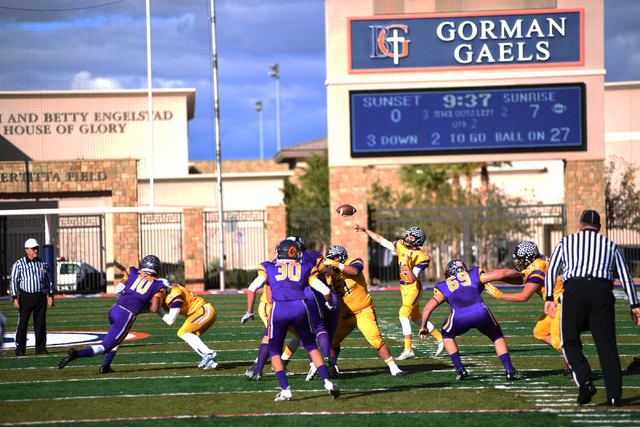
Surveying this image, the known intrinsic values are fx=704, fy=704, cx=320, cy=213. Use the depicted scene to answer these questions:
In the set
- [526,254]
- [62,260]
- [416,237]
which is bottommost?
[62,260]

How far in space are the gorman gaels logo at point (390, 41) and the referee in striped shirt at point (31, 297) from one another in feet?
49.5

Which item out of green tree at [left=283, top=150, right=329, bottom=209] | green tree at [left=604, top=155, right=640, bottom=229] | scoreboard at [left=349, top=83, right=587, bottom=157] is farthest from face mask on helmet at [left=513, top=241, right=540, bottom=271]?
green tree at [left=283, top=150, right=329, bottom=209]

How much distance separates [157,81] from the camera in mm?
25062

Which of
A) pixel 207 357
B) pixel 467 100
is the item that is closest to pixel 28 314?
pixel 207 357

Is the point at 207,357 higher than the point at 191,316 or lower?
lower

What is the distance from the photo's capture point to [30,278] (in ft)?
36.4

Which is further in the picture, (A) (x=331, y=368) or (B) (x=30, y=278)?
(B) (x=30, y=278)

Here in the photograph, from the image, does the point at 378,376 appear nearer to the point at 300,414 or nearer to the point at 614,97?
the point at 300,414

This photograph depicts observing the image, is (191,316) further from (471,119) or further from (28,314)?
(471,119)

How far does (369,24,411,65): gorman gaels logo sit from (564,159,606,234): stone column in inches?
265

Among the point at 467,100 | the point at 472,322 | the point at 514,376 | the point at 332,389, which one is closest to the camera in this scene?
the point at 332,389

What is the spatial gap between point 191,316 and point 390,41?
1593cm

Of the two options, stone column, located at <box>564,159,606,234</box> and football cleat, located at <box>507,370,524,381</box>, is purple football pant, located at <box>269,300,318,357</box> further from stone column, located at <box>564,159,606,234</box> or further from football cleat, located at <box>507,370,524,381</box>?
stone column, located at <box>564,159,606,234</box>

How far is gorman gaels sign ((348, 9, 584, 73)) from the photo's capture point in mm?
23125
